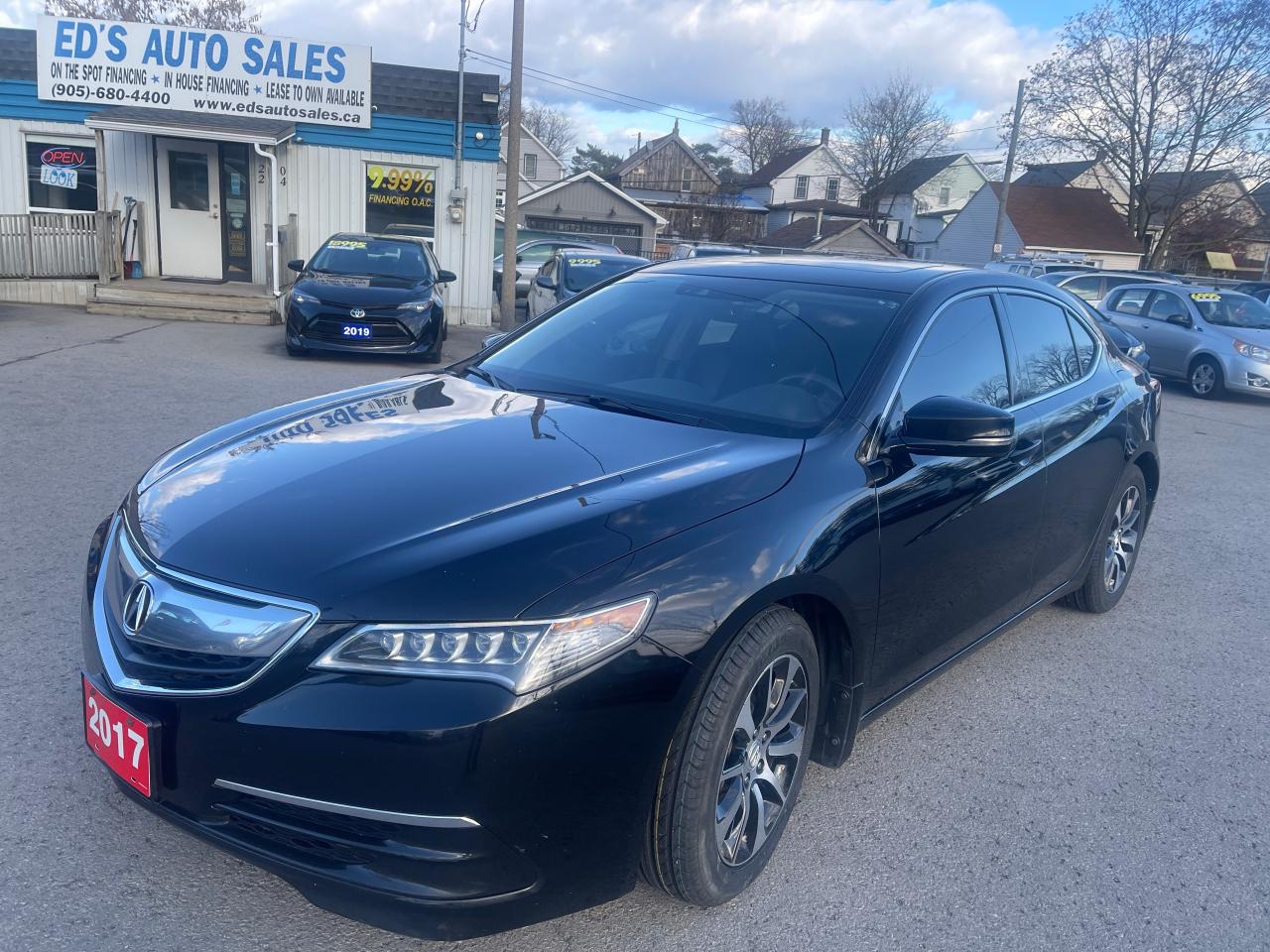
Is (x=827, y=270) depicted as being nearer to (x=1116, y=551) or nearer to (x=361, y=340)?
(x=1116, y=551)

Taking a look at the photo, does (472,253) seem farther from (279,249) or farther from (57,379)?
(57,379)

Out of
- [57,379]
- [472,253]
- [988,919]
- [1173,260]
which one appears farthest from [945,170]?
[988,919]

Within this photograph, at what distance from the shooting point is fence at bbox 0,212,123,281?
608 inches

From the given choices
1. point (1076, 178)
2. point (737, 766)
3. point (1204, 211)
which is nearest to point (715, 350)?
point (737, 766)

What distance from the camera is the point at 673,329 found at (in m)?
3.84

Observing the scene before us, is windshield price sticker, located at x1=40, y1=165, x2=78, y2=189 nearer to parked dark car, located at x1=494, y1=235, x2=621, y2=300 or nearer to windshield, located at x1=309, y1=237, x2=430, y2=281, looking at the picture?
windshield, located at x1=309, y1=237, x2=430, y2=281

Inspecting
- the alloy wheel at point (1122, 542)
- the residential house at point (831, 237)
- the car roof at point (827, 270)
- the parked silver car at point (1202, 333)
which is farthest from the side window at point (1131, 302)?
the residential house at point (831, 237)

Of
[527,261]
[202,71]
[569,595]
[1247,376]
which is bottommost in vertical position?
[1247,376]

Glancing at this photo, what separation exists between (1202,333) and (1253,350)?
729 millimetres

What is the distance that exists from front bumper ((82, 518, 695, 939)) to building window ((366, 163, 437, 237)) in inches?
635

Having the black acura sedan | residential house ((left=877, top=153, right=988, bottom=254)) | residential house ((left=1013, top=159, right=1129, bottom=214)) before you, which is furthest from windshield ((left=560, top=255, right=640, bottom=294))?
residential house ((left=877, top=153, right=988, bottom=254))

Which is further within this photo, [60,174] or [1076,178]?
[1076,178]

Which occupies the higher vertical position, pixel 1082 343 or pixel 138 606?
pixel 1082 343

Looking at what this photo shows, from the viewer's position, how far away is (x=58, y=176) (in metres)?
17.0
